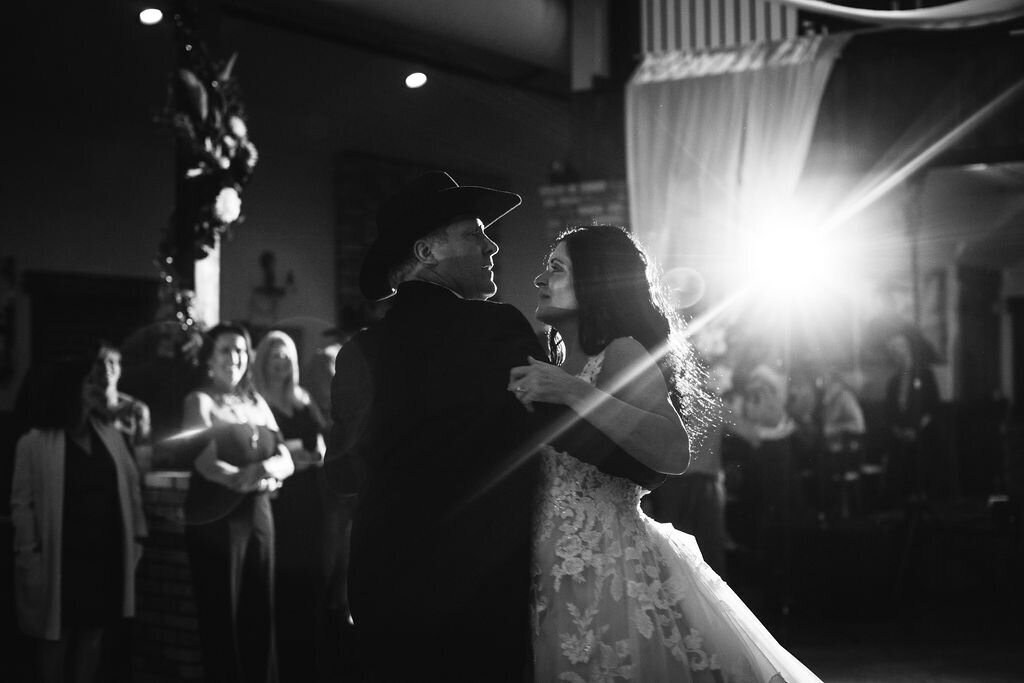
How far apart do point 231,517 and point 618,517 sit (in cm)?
226

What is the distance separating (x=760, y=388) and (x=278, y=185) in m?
4.68

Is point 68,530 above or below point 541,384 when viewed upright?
below

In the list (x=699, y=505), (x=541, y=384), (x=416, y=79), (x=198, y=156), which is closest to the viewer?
(x=541, y=384)

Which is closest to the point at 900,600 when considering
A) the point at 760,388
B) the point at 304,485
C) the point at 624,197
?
the point at 760,388

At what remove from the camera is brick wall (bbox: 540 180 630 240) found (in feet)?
22.5

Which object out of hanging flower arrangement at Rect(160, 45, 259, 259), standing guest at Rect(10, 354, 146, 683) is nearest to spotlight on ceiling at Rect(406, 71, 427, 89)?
hanging flower arrangement at Rect(160, 45, 259, 259)

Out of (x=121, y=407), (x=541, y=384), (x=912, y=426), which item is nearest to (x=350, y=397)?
(x=541, y=384)

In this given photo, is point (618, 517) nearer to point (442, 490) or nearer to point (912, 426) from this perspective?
point (442, 490)

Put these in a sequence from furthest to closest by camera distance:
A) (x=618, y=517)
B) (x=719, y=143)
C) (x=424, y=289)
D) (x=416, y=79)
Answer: (x=416, y=79)
(x=719, y=143)
(x=618, y=517)
(x=424, y=289)

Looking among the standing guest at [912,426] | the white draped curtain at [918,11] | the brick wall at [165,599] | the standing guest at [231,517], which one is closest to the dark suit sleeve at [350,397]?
the standing guest at [231,517]

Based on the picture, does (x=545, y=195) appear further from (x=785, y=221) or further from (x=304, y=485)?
(x=304, y=485)

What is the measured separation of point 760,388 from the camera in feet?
23.4

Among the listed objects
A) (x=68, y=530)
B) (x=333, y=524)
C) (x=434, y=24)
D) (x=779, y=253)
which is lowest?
(x=333, y=524)

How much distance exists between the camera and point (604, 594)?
2287 mm
